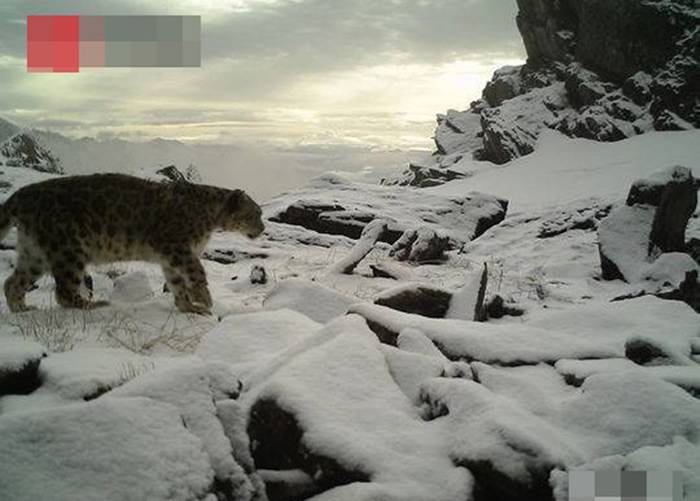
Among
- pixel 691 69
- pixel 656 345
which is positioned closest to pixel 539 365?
pixel 656 345

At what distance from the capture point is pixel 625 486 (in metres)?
2.94

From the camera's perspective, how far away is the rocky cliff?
1323 inches

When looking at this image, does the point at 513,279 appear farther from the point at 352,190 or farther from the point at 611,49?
the point at 611,49

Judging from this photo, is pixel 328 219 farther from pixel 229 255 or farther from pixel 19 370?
pixel 19 370

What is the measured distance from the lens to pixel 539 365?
4.59 meters

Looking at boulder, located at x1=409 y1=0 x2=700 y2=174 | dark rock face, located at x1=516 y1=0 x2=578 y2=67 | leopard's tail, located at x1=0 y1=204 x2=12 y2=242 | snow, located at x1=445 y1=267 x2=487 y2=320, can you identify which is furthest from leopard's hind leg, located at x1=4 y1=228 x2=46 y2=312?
dark rock face, located at x1=516 y1=0 x2=578 y2=67

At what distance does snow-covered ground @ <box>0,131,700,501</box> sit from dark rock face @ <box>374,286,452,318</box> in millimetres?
479

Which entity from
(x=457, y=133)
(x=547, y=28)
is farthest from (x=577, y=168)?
(x=457, y=133)

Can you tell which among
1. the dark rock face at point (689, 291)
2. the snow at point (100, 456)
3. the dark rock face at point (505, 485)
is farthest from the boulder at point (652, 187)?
the snow at point (100, 456)

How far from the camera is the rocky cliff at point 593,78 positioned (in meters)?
33.6

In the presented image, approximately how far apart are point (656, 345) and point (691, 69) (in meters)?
33.8

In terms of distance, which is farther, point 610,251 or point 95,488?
point 610,251

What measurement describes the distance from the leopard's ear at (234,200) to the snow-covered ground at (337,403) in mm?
1961

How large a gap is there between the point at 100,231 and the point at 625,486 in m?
5.79
